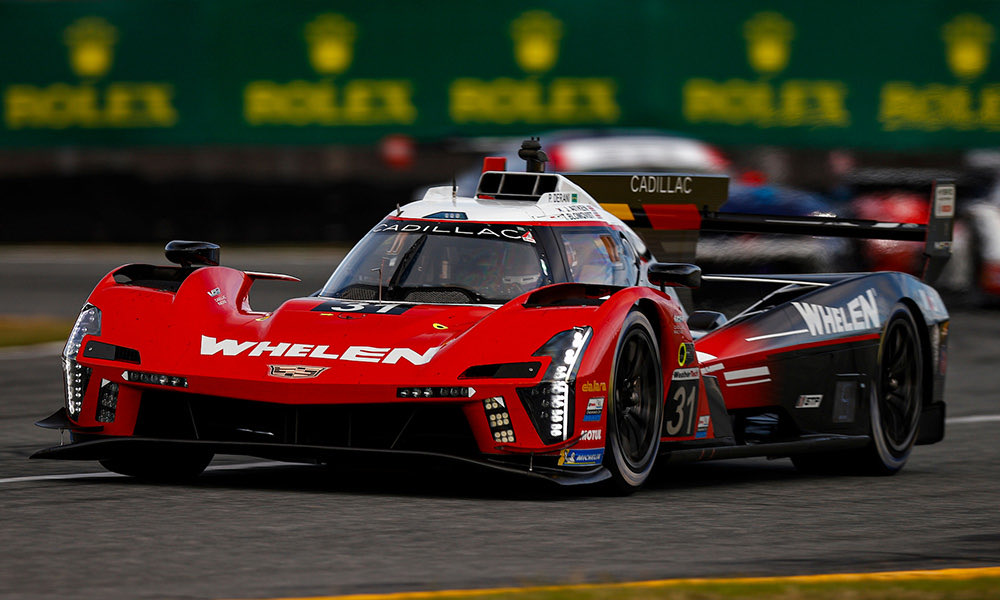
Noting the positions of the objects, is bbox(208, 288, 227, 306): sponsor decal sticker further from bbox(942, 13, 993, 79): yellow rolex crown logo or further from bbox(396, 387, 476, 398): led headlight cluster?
bbox(942, 13, 993, 79): yellow rolex crown logo

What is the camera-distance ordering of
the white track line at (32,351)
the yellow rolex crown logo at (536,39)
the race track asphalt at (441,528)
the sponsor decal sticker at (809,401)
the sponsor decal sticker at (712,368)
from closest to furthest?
the race track asphalt at (441,528) → the sponsor decal sticker at (712,368) → the sponsor decal sticker at (809,401) → the white track line at (32,351) → the yellow rolex crown logo at (536,39)

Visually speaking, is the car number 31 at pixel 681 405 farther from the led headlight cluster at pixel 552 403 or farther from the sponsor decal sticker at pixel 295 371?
the sponsor decal sticker at pixel 295 371

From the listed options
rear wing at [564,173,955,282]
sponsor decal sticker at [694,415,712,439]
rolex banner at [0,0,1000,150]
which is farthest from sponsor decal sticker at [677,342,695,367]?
rolex banner at [0,0,1000,150]

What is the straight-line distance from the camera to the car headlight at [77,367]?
26.4 ft

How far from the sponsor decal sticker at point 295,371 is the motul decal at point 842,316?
2.84 m

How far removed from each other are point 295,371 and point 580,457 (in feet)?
3.77

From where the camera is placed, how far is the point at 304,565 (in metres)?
6.07

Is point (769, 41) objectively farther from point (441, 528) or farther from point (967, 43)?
point (441, 528)

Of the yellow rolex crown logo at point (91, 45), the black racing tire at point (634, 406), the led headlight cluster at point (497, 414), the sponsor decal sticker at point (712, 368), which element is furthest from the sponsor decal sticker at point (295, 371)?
the yellow rolex crown logo at point (91, 45)

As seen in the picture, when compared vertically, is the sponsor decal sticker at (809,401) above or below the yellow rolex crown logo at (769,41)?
below

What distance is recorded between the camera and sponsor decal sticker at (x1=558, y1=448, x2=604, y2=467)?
7.65 metres

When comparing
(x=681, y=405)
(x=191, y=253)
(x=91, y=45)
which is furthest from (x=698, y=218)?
(x=91, y=45)

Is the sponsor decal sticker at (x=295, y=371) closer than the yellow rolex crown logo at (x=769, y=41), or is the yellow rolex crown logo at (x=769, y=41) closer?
the sponsor decal sticker at (x=295, y=371)

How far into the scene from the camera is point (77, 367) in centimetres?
808
